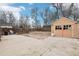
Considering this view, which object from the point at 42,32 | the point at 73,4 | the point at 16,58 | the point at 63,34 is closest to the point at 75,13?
the point at 73,4

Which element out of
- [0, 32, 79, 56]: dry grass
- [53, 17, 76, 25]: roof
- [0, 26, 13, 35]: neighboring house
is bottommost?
[0, 32, 79, 56]: dry grass

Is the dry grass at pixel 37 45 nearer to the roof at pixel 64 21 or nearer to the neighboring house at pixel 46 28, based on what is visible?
the neighboring house at pixel 46 28

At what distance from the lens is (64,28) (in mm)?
2117

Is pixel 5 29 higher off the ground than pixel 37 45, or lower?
higher

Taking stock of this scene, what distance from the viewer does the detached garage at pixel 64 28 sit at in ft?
6.84

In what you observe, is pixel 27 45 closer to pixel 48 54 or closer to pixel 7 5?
pixel 48 54

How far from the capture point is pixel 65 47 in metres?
2.09

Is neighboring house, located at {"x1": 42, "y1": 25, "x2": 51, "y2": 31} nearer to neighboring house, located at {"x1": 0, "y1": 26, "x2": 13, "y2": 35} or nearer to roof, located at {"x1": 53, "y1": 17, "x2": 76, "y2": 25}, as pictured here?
roof, located at {"x1": 53, "y1": 17, "x2": 76, "y2": 25}

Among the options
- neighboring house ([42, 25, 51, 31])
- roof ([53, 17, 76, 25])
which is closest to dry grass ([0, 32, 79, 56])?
neighboring house ([42, 25, 51, 31])

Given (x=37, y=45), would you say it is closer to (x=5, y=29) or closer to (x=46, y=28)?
(x=46, y=28)

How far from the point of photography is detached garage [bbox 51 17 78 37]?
2084 millimetres

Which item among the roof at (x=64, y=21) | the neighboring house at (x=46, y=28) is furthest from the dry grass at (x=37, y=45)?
the roof at (x=64, y=21)

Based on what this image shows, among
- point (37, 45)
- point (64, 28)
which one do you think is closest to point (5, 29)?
point (37, 45)

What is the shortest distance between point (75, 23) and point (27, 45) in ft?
1.77
